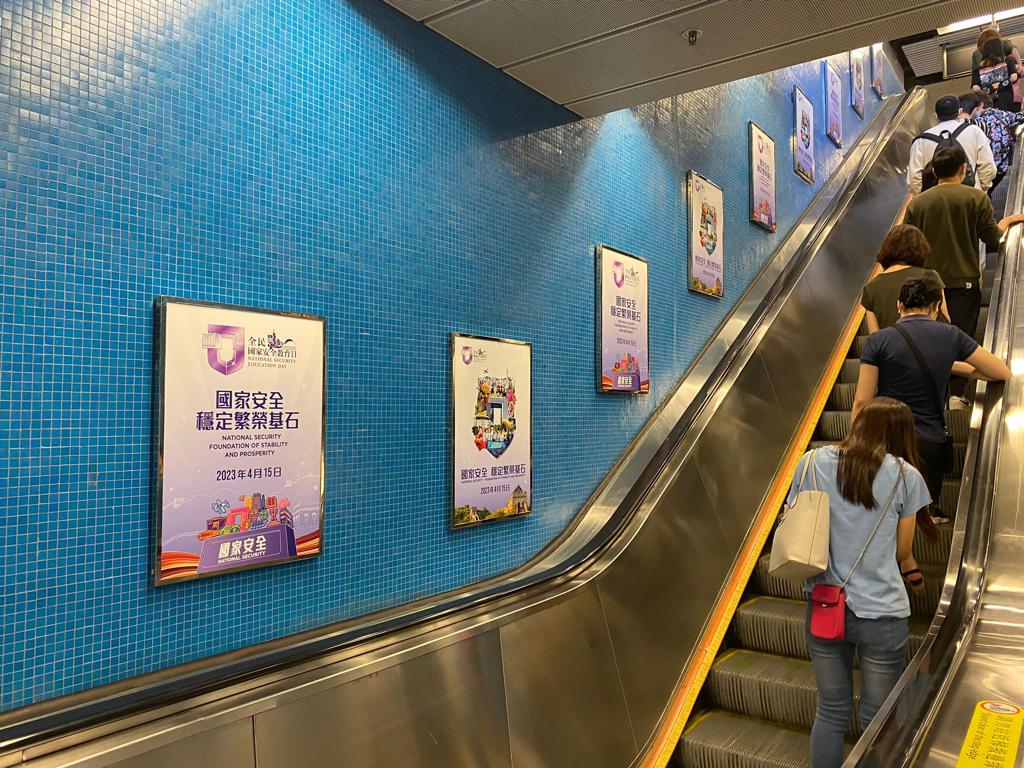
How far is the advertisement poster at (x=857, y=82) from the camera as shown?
9.40 meters

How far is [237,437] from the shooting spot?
2291 mm

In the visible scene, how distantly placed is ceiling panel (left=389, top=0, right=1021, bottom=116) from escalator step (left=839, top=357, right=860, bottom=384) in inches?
108

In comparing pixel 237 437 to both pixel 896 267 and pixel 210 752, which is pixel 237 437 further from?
pixel 896 267

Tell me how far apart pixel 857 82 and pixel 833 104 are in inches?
61.3

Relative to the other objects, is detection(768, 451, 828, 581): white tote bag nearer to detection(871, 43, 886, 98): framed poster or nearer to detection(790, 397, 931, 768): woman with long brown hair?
detection(790, 397, 931, 768): woman with long brown hair

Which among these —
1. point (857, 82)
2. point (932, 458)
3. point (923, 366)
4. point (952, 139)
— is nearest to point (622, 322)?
point (923, 366)

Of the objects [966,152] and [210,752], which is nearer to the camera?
[210,752]

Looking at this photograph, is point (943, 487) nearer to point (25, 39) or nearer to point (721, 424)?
point (721, 424)

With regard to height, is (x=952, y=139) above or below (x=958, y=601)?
above

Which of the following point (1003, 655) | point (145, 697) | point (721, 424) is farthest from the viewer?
point (721, 424)

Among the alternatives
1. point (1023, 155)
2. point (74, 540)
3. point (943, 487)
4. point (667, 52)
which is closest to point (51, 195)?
point (74, 540)

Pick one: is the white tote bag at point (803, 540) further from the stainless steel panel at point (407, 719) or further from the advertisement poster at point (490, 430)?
the advertisement poster at point (490, 430)

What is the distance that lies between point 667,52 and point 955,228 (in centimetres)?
215

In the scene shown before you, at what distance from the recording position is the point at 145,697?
A: 67.3 inches
